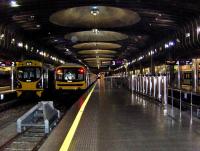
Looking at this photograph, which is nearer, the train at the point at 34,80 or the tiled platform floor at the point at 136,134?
the tiled platform floor at the point at 136,134

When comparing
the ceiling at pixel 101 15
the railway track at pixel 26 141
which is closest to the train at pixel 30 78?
the ceiling at pixel 101 15

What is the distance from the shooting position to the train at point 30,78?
3644cm

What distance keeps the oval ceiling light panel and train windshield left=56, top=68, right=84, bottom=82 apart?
6.52m

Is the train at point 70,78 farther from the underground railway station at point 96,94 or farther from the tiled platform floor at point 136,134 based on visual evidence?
the tiled platform floor at point 136,134

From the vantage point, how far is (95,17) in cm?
4669

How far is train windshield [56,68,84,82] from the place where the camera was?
39.3 meters

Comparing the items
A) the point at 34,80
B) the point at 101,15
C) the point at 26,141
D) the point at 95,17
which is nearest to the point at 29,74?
the point at 34,80

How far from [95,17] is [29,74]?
529 inches

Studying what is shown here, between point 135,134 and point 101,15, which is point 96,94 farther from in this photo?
point 135,134

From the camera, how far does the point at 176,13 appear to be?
118ft

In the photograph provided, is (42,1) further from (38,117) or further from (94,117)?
(94,117)

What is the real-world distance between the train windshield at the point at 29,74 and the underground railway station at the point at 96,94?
0.09m

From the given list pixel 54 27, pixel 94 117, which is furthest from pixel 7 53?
pixel 94 117

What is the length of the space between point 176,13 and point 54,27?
1619 cm
